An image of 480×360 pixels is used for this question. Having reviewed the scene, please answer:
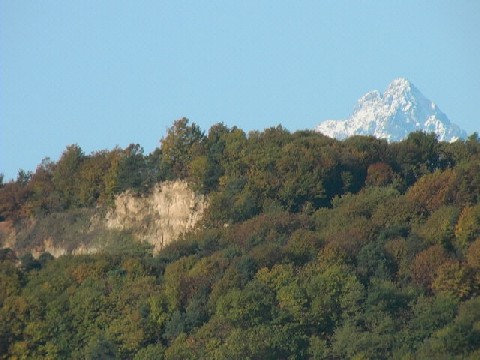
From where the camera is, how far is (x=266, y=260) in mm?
59312

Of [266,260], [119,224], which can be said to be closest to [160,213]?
[119,224]

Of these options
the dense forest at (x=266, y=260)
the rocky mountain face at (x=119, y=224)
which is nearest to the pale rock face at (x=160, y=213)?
the rocky mountain face at (x=119, y=224)

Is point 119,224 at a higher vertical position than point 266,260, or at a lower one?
higher

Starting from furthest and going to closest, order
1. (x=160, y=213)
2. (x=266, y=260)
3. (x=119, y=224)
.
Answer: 1. (x=119, y=224)
2. (x=160, y=213)
3. (x=266, y=260)

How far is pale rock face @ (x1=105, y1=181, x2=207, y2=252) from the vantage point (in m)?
67.4

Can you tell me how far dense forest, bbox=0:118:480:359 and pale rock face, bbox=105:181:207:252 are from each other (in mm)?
422

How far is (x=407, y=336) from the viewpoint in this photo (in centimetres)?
5275

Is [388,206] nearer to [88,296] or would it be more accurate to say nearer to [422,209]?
[422,209]

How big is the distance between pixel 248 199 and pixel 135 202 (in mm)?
4943

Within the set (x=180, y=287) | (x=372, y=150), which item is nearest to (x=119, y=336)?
(x=180, y=287)

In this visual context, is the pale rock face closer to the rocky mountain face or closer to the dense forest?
the rocky mountain face

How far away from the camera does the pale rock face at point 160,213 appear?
6744cm

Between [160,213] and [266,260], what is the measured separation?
985cm

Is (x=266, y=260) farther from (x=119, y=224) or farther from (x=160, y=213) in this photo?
(x=119, y=224)
